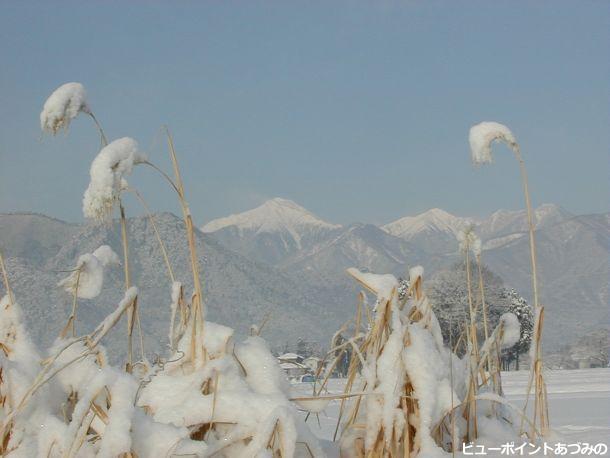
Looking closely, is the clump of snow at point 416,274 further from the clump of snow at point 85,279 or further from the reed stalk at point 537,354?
the clump of snow at point 85,279

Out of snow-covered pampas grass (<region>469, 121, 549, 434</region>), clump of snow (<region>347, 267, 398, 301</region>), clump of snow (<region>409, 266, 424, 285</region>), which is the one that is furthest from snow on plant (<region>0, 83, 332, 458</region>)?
snow-covered pampas grass (<region>469, 121, 549, 434</region>)

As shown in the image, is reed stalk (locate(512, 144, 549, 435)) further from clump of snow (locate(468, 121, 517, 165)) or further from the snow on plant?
the snow on plant

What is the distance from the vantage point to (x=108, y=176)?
1.23m

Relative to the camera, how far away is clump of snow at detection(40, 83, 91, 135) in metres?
1.38

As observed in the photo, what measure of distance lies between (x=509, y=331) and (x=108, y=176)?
3.87ft

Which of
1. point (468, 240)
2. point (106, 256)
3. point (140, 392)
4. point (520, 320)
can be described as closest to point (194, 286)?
point (140, 392)

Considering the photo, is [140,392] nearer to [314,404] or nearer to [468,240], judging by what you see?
[314,404]

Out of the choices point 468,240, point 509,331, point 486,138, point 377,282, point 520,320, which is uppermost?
point 486,138

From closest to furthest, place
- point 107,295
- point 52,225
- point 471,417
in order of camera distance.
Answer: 1. point 471,417
2. point 107,295
3. point 52,225

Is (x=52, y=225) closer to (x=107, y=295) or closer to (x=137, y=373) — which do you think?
(x=107, y=295)

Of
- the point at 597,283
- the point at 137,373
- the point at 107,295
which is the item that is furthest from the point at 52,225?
the point at 137,373

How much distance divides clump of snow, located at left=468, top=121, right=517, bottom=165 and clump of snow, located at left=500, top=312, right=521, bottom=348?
0.55 m

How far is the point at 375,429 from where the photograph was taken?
1.47 metres

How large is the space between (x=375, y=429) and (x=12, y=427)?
0.70m
